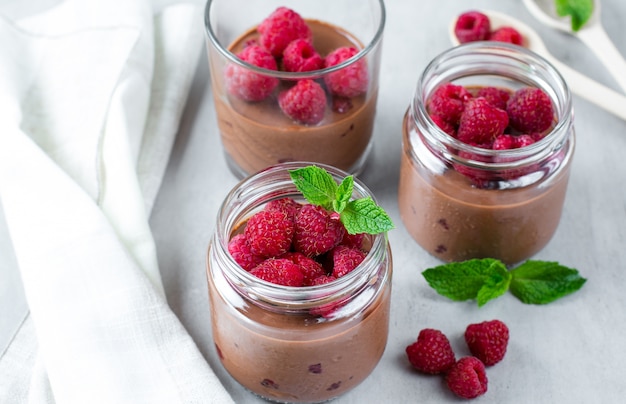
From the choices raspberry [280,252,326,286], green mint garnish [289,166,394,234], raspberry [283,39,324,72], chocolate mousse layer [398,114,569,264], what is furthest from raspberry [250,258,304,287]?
raspberry [283,39,324,72]

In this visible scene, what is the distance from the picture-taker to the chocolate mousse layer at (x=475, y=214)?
6.24 feet

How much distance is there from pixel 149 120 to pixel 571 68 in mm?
1127

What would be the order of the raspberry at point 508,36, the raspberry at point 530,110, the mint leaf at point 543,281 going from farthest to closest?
1. the raspberry at point 508,36
2. the mint leaf at point 543,281
3. the raspberry at point 530,110

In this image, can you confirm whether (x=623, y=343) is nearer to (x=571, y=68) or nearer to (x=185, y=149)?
(x=571, y=68)

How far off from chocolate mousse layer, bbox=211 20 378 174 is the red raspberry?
289mm

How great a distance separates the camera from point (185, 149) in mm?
2357

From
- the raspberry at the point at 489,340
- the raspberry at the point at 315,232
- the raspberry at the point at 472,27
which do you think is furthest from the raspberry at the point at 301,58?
the raspberry at the point at 489,340

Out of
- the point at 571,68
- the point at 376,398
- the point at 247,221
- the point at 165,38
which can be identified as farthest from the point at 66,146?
the point at 571,68

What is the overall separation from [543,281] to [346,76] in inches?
24.9

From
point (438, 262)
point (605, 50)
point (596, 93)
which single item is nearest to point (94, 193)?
point (438, 262)

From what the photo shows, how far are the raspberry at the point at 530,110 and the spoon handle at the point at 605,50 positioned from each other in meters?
0.49

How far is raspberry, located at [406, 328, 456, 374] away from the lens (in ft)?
6.11

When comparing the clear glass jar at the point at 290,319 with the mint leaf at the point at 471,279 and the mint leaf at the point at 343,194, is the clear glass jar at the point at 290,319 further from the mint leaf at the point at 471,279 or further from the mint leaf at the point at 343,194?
the mint leaf at the point at 471,279

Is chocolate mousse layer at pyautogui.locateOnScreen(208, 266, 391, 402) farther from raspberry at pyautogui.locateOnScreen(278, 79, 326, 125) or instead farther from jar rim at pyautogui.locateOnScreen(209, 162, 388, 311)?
raspberry at pyautogui.locateOnScreen(278, 79, 326, 125)
